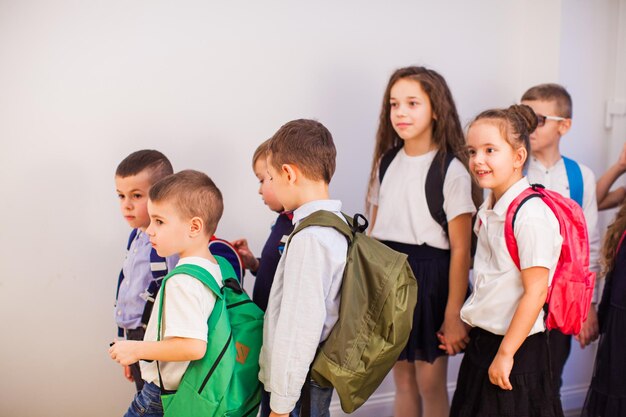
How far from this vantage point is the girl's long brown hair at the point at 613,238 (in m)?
2.09

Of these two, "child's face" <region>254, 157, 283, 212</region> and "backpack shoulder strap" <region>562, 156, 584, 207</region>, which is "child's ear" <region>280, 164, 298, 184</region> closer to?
"child's face" <region>254, 157, 283, 212</region>

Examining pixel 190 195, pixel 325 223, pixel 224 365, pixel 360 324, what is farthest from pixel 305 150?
pixel 224 365

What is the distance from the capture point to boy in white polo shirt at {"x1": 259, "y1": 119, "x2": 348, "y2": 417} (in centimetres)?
146

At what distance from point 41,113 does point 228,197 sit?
761mm

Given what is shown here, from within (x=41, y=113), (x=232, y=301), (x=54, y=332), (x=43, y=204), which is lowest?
(x=54, y=332)

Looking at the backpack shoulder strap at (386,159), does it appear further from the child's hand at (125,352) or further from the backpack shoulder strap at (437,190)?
the child's hand at (125,352)

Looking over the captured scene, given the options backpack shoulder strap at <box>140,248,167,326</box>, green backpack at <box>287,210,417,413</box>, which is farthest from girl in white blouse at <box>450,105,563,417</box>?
backpack shoulder strap at <box>140,248,167,326</box>

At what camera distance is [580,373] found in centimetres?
289

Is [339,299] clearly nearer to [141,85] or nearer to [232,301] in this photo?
[232,301]

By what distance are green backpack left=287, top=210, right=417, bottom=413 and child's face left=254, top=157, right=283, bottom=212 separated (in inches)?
17.2

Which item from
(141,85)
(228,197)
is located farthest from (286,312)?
(141,85)

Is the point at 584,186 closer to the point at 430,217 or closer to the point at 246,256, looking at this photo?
the point at 430,217

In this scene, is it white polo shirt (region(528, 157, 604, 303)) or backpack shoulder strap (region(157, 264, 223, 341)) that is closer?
backpack shoulder strap (region(157, 264, 223, 341))

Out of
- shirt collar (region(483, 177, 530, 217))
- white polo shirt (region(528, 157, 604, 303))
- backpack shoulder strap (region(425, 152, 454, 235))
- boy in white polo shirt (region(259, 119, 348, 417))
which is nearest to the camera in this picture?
boy in white polo shirt (region(259, 119, 348, 417))
